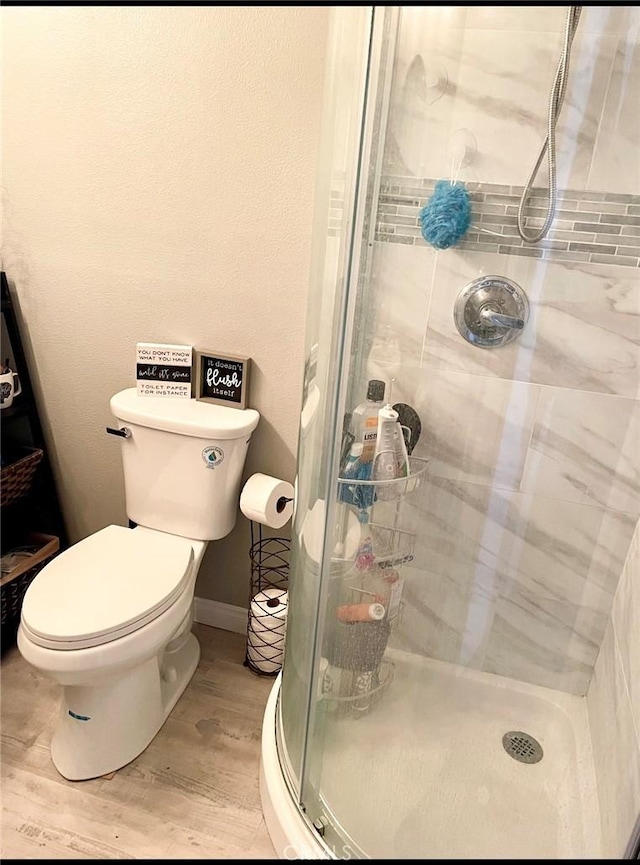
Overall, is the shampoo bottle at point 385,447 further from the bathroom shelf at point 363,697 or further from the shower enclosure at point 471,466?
the bathroom shelf at point 363,697

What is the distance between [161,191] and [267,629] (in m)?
1.26

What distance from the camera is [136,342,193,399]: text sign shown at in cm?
178

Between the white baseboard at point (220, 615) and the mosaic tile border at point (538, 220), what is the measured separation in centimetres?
128

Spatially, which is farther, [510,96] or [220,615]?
[220,615]

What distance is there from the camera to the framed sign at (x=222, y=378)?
1.74 metres

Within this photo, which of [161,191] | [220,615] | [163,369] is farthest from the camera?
[220,615]

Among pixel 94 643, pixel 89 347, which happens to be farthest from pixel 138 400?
pixel 94 643

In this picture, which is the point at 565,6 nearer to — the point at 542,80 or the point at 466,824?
the point at 542,80

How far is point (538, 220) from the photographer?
1352 millimetres

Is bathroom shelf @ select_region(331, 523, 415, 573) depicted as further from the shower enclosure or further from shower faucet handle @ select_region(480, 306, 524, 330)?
shower faucet handle @ select_region(480, 306, 524, 330)

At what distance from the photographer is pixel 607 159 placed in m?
1.29

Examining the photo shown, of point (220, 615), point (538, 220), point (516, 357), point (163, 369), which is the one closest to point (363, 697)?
point (220, 615)

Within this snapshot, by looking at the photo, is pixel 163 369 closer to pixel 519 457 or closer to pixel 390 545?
pixel 390 545

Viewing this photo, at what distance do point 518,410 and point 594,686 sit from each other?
77 centimetres
